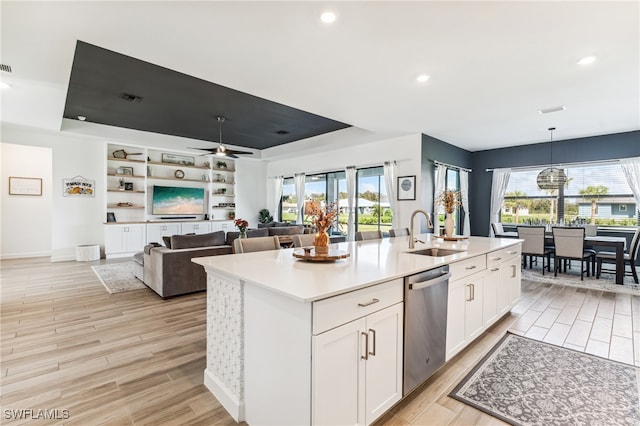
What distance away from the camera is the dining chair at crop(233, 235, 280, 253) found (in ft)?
8.88

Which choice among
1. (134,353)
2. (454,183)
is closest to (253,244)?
(134,353)

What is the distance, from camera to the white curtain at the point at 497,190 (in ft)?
25.0

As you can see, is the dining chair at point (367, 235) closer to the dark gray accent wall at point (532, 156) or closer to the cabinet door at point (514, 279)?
the cabinet door at point (514, 279)

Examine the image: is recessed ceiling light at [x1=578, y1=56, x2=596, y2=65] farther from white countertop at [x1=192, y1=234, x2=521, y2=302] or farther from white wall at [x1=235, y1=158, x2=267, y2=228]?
white wall at [x1=235, y1=158, x2=267, y2=228]

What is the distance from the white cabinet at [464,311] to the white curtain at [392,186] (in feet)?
12.9

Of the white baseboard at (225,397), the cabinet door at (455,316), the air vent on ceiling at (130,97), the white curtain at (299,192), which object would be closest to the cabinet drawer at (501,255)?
the cabinet door at (455,316)

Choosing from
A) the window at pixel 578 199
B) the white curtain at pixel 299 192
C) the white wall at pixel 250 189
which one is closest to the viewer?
the window at pixel 578 199

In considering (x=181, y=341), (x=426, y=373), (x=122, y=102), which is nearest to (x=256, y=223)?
(x=122, y=102)

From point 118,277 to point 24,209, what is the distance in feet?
14.5

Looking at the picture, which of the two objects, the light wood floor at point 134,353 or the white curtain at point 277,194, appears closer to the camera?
the light wood floor at point 134,353

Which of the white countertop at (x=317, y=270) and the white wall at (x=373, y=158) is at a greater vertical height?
the white wall at (x=373, y=158)

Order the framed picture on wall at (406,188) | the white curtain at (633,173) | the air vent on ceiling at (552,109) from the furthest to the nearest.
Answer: the framed picture on wall at (406,188) → the white curtain at (633,173) → the air vent on ceiling at (552,109)

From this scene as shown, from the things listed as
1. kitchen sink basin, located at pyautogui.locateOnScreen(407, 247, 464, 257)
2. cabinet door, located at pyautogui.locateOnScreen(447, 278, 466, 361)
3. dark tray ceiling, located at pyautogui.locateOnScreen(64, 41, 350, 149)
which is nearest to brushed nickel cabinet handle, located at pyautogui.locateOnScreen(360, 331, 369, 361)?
cabinet door, located at pyautogui.locateOnScreen(447, 278, 466, 361)

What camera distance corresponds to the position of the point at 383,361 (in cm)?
171
